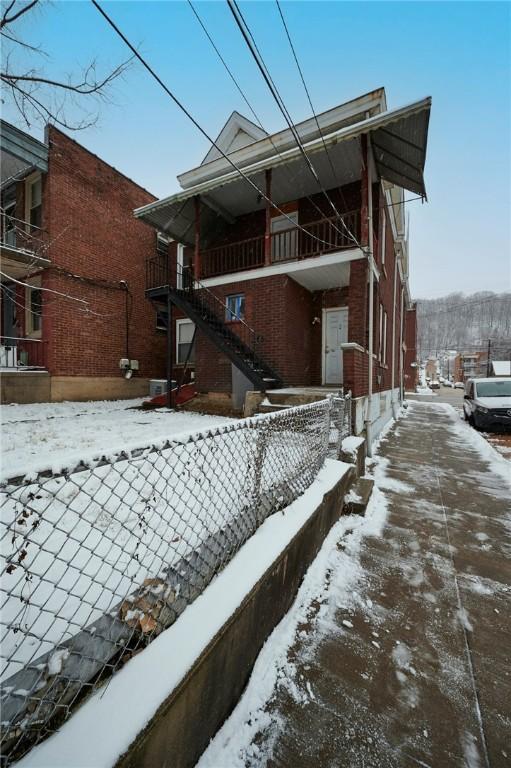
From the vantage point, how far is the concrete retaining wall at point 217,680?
3.34 ft

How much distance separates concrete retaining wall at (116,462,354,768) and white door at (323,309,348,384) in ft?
24.4

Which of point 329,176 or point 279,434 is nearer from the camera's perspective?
point 279,434

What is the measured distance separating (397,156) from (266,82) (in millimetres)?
5183

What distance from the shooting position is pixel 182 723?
115 cm

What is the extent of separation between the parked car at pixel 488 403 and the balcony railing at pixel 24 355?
13.6 m

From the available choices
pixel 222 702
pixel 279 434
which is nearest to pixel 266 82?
pixel 279 434

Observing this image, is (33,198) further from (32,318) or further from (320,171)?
(320,171)

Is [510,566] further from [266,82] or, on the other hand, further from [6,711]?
[266,82]

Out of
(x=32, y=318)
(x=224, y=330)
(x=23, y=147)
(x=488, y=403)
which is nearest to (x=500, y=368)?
(x=488, y=403)

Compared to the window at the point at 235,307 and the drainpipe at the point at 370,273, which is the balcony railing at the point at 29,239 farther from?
the drainpipe at the point at 370,273

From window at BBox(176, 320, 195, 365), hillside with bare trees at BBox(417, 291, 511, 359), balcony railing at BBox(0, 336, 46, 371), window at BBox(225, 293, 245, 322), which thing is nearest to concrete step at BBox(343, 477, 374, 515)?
window at BBox(225, 293, 245, 322)

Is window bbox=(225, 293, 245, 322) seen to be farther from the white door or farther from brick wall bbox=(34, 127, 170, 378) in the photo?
brick wall bbox=(34, 127, 170, 378)

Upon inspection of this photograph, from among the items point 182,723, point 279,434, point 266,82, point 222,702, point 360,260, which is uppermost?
point 266,82

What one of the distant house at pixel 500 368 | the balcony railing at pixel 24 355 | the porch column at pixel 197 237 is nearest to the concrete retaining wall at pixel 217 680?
the porch column at pixel 197 237
